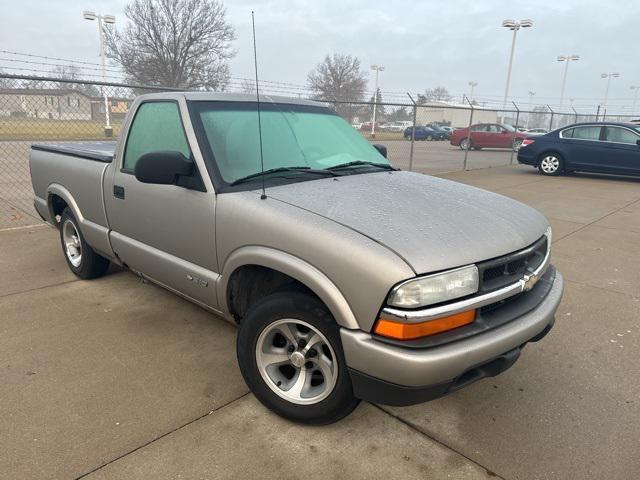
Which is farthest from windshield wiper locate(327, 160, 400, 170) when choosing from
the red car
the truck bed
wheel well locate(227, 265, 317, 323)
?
the red car

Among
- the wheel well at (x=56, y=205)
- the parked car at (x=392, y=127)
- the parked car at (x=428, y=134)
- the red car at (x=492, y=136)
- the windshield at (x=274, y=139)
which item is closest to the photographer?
the windshield at (x=274, y=139)

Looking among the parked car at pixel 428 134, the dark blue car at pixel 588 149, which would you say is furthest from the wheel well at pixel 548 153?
the parked car at pixel 428 134

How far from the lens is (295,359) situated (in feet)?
8.28

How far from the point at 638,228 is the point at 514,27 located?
104 feet

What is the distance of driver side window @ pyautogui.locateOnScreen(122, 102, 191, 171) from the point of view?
3.19 meters

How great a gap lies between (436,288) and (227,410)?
1421mm

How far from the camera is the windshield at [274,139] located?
2.99 meters

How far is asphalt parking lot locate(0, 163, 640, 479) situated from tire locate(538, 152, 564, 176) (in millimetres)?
9914

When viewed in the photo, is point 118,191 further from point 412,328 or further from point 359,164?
point 412,328

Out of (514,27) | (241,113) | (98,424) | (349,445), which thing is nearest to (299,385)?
(349,445)

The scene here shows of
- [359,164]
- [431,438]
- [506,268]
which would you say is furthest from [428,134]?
[431,438]

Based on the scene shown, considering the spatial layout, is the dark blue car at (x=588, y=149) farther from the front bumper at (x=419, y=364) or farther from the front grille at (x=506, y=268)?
the front bumper at (x=419, y=364)

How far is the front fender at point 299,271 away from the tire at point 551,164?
1273 centimetres

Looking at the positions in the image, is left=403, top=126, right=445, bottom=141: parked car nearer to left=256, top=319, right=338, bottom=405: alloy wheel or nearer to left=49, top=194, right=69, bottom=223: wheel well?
left=49, top=194, right=69, bottom=223: wheel well
